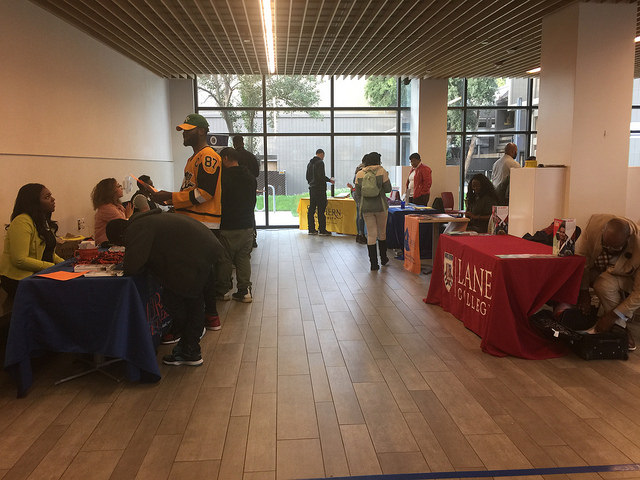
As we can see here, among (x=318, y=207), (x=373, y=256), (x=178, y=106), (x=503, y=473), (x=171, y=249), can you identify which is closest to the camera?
(x=503, y=473)

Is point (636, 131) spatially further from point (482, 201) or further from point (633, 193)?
point (482, 201)

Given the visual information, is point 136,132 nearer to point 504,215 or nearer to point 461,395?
point 504,215

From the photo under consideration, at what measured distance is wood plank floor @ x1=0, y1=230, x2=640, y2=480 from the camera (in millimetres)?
2613

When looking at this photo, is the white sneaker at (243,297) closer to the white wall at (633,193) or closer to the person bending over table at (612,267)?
the person bending over table at (612,267)

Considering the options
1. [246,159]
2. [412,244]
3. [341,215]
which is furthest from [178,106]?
[412,244]

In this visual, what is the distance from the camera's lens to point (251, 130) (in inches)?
469

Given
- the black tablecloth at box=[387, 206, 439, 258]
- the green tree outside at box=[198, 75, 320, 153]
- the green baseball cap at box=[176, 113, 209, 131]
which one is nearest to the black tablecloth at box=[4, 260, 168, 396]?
the green baseball cap at box=[176, 113, 209, 131]

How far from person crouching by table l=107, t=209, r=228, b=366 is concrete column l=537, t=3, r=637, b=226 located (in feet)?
14.7

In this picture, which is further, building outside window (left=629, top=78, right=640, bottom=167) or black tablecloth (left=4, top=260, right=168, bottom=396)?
building outside window (left=629, top=78, right=640, bottom=167)

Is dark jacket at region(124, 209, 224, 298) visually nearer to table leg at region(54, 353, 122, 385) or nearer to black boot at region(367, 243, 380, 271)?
table leg at region(54, 353, 122, 385)

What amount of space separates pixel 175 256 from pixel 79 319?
712mm

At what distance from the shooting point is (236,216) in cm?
535

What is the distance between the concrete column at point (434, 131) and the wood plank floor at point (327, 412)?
24.5 feet

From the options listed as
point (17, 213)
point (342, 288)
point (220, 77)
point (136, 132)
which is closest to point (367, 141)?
point (220, 77)
